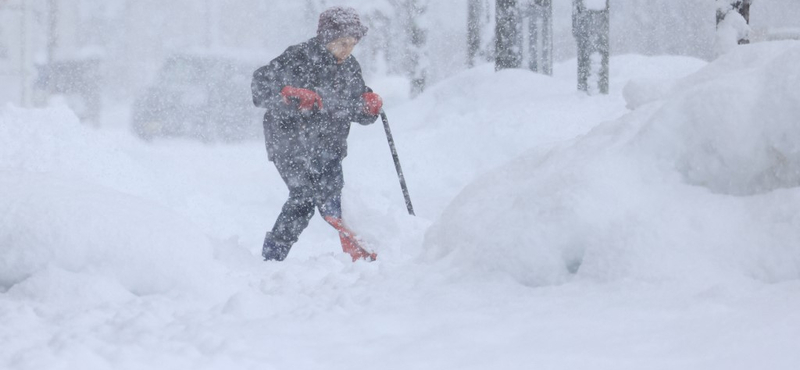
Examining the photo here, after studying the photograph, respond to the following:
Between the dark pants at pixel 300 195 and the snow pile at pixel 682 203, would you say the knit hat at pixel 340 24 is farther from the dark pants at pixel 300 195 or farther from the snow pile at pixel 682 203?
the snow pile at pixel 682 203

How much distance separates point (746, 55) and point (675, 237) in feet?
3.93

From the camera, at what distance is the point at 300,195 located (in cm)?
512

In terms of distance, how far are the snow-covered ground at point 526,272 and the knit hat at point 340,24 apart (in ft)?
5.01

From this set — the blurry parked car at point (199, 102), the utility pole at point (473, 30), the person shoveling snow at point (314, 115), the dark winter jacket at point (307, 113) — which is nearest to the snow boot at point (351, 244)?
the person shoveling snow at point (314, 115)

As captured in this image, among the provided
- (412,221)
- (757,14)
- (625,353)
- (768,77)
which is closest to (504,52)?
(412,221)

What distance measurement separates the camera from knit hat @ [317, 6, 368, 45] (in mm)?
4895

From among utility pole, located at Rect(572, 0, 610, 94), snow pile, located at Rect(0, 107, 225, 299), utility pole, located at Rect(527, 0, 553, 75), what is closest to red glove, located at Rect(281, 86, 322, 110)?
snow pile, located at Rect(0, 107, 225, 299)

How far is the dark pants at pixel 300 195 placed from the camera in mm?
5059

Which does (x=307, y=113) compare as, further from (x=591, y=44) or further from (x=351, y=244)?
(x=591, y=44)

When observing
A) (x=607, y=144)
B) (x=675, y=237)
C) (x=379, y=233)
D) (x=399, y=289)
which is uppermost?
(x=607, y=144)

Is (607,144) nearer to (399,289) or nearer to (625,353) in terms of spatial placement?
(399,289)

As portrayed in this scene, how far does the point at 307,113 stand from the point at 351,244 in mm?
→ 828

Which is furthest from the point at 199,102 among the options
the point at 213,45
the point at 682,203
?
the point at 213,45

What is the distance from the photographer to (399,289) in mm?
2865
